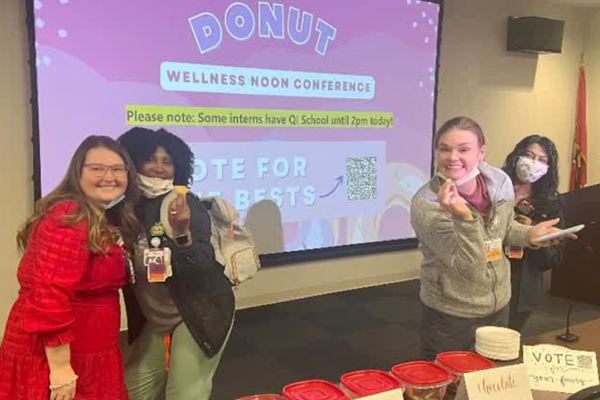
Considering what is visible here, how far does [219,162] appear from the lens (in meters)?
3.96

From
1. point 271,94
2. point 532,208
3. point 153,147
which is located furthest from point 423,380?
point 271,94

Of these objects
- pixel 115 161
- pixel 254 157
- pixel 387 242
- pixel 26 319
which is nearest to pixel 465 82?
pixel 387 242

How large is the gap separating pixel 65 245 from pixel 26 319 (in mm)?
225

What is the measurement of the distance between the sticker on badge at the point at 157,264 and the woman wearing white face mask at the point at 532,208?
154 cm

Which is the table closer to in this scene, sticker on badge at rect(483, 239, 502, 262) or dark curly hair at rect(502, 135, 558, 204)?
sticker on badge at rect(483, 239, 502, 262)

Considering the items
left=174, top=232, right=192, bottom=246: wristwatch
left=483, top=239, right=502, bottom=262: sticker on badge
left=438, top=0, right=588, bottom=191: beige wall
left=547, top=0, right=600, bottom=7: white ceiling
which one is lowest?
left=483, top=239, right=502, bottom=262: sticker on badge

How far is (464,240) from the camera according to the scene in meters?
1.77

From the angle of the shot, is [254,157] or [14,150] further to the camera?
[254,157]

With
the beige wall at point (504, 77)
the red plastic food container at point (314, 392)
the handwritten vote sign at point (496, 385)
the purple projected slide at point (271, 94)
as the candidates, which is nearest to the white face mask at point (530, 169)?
the handwritten vote sign at point (496, 385)

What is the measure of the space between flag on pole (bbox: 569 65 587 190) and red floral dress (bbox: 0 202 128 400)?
575 centimetres

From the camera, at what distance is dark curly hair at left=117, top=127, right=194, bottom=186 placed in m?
1.93

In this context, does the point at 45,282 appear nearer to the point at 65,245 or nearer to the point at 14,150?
the point at 65,245

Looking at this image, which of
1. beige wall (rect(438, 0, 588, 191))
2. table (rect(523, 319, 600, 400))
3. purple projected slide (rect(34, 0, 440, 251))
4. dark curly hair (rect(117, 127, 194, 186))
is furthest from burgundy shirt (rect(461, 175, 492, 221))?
beige wall (rect(438, 0, 588, 191))

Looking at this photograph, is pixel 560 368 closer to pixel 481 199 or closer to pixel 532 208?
pixel 481 199
